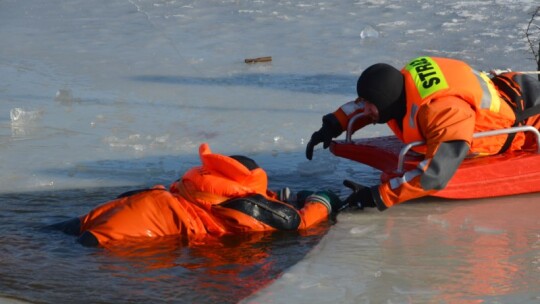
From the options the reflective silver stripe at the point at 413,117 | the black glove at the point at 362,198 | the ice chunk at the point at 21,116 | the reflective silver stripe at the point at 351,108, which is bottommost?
the ice chunk at the point at 21,116

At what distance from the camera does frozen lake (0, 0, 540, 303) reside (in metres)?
4.04

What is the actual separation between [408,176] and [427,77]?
53cm

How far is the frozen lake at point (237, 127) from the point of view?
4.04 meters

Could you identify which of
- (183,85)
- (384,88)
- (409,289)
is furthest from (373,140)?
(183,85)

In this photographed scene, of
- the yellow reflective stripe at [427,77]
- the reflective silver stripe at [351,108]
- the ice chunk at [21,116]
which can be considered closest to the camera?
the yellow reflective stripe at [427,77]

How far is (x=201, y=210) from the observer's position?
15.2 ft

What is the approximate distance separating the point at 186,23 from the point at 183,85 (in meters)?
2.13

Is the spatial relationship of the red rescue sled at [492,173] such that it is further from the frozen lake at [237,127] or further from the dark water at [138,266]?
the dark water at [138,266]

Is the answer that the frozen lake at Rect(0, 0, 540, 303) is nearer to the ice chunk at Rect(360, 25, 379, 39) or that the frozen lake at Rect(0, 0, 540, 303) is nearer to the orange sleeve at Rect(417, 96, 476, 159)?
the ice chunk at Rect(360, 25, 379, 39)

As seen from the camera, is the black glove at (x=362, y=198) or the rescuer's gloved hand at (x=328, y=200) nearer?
the black glove at (x=362, y=198)

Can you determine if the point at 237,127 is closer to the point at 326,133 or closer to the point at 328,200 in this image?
the point at 326,133

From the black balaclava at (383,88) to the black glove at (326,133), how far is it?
2.28 ft

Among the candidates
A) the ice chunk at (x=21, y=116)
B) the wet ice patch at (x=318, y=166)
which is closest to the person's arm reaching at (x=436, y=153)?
the wet ice patch at (x=318, y=166)

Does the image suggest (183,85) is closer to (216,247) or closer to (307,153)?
(307,153)
